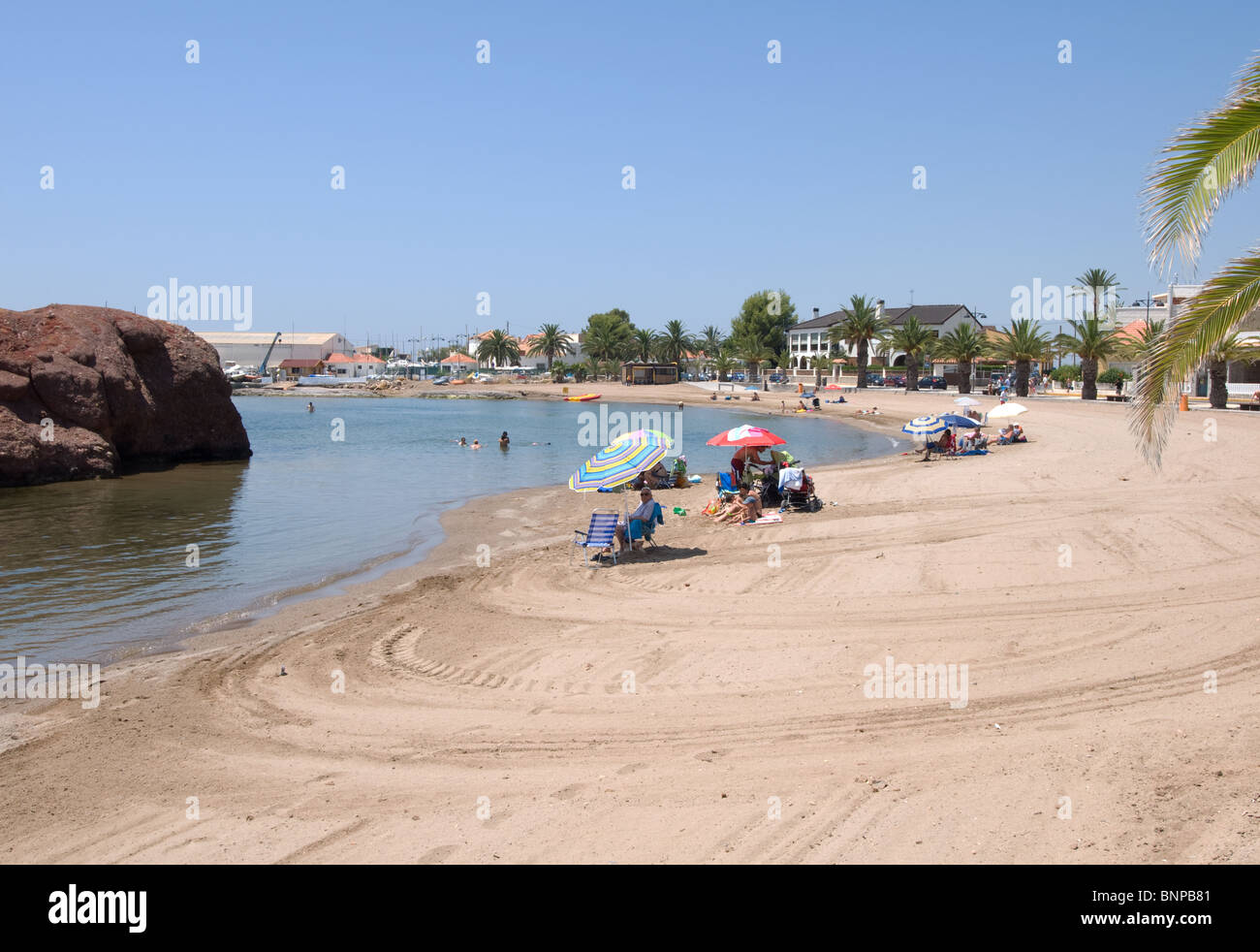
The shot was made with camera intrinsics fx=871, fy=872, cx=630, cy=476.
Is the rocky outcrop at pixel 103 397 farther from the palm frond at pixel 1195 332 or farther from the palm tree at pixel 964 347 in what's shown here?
the palm tree at pixel 964 347

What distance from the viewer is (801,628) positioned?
33.8 ft

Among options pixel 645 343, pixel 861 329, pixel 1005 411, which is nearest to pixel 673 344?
pixel 645 343

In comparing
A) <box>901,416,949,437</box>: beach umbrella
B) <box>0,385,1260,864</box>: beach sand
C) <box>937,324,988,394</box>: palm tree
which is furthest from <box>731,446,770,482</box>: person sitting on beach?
<box>937,324,988,394</box>: palm tree

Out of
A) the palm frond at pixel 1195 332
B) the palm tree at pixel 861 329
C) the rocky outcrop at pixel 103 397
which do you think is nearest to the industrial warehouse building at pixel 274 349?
the palm tree at pixel 861 329

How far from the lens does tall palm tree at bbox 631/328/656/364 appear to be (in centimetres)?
11850

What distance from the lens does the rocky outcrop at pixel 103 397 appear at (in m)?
27.2

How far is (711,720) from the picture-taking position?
24.9ft

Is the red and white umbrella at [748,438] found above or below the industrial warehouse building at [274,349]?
below

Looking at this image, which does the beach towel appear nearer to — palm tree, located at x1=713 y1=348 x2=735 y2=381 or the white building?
the white building

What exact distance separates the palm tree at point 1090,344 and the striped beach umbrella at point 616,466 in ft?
145

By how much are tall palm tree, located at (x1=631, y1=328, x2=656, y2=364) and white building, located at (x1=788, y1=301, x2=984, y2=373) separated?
18.6m

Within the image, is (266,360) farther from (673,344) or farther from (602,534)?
(602,534)

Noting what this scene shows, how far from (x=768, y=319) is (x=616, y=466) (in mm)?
107071
